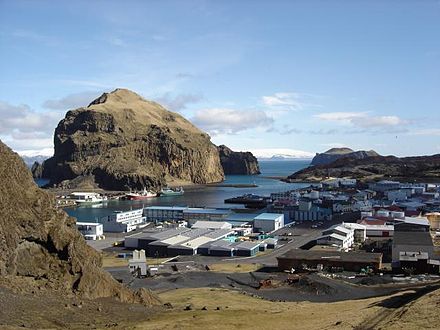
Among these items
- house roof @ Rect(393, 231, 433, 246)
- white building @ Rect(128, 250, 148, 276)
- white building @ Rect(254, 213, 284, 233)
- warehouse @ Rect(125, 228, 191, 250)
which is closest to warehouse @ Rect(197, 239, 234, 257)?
warehouse @ Rect(125, 228, 191, 250)

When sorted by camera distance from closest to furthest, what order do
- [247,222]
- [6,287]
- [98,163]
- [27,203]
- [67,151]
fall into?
[6,287] → [27,203] → [247,222] → [98,163] → [67,151]

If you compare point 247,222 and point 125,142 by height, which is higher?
point 125,142

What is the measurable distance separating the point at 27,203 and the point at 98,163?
475 feet

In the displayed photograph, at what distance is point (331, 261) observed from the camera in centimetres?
4203

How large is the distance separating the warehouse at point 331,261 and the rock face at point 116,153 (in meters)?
115

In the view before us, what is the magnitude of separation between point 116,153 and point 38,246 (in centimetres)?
15009

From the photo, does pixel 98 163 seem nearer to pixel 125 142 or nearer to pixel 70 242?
pixel 125 142

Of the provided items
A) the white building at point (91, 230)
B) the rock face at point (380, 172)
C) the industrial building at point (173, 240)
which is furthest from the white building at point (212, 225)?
the rock face at point (380, 172)

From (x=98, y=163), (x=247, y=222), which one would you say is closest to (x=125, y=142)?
(x=98, y=163)

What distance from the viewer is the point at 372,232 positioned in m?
59.2

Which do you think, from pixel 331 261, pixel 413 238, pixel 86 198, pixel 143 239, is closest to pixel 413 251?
pixel 413 238

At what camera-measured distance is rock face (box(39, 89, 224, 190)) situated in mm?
160750

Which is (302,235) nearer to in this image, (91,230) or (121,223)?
(121,223)

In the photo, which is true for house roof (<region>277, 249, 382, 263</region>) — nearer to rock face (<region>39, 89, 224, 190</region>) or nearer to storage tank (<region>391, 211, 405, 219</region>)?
storage tank (<region>391, 211, 405, 219</region>)
